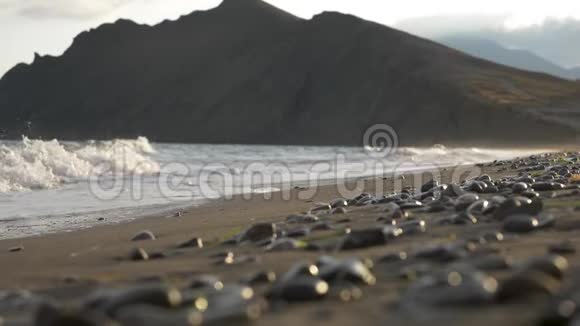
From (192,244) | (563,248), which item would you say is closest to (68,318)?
(563,248)

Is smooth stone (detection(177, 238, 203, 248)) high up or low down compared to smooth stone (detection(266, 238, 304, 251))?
down

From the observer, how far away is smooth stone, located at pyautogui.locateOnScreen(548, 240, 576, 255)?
322cm

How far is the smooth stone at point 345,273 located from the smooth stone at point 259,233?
6.22 ft

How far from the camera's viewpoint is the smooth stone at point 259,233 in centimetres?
471

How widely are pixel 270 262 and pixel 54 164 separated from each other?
12.9 meters

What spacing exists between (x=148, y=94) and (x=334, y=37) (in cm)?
3162

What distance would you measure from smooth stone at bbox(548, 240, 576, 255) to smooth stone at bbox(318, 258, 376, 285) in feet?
3.18

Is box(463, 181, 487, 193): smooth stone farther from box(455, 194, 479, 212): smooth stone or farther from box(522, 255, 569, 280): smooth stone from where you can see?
box(522, 255, 569, 280): smooth stone

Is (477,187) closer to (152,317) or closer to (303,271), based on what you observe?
(303,271)

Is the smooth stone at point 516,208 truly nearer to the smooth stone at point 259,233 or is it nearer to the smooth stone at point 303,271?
the smooth stone at point 259,233

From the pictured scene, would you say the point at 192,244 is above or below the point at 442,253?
below

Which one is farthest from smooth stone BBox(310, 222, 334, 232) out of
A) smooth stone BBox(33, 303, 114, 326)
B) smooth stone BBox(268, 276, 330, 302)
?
smooth stone BBox(33, 303, 114, 326)

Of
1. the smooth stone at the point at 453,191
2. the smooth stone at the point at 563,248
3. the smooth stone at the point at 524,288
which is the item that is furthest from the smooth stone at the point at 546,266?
the smooth stone at the point at 453,191

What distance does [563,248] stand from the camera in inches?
128
